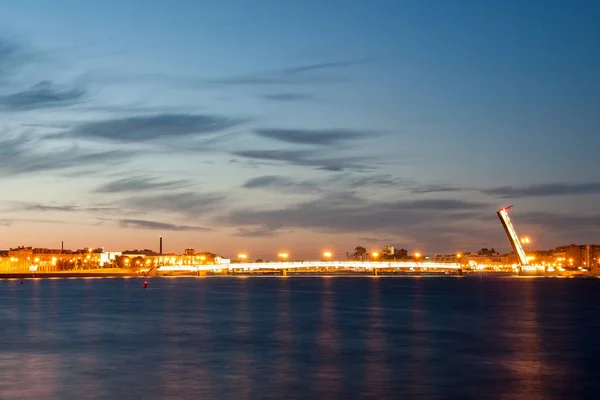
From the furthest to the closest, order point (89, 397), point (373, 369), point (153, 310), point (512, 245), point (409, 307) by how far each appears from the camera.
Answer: point (512, 245) → point (409, 307) → point (153, 310) → point (373, 369) → point (89, 397)

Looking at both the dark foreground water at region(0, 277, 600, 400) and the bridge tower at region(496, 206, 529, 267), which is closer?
the dark foreground water at region(0, 277, 600, 400)

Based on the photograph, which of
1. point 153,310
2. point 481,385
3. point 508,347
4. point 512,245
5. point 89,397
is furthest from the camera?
point 512,245

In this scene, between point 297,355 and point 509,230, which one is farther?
point 509,230

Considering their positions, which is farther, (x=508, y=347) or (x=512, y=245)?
(x=512, y=245)

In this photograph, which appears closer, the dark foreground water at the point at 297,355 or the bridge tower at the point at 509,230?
the dark foreground water at the point at 297,355

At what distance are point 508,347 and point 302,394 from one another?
55.8 feet

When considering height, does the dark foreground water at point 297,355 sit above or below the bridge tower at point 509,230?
below

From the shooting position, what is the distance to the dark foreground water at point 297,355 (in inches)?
1013

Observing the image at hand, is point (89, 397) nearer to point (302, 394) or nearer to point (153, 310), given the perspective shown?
point (302, 394)

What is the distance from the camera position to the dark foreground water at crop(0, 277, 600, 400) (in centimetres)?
2572

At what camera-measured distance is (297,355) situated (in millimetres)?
34844

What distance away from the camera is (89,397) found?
2419 centimetres

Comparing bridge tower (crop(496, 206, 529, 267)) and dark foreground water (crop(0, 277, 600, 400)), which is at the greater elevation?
bridge tower (crop(496, 206, 529, 267))

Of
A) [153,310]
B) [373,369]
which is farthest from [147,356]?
[153,310]
